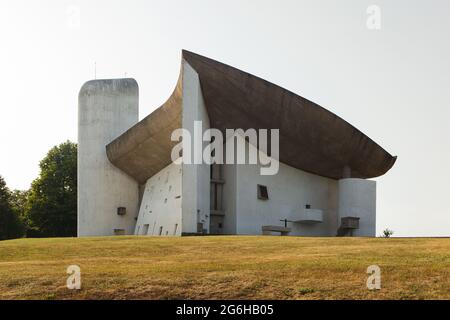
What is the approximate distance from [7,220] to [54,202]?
13.7 ft

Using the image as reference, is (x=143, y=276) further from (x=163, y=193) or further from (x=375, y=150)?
(x=375, y=150)

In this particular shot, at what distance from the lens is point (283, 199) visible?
35844mm

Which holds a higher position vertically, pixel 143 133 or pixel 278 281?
pixel 143 133

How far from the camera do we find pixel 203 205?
98.5 feet

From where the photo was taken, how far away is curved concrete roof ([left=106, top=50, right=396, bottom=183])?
2912cm

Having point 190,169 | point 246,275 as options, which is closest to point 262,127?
point 190,169

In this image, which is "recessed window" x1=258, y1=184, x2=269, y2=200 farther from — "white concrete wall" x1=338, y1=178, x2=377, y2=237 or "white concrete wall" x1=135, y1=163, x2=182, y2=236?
"white concrete wall" x1=338, y1=178, x2=377, y2=237

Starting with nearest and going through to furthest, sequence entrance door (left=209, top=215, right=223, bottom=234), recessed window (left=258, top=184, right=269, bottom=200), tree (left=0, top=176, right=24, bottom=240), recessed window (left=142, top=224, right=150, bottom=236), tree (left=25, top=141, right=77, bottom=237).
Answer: entrance door (left=209, top=215, right=223, bottom=234) → recessed window (left=258, top=184, right=269, bottom=200) → recessed window (left=142, top=224, right=150, bottom=236) → tree (left=0, top=176, right=24, bottom=240) → tree (left=25, top=141, right=77, bottom=237)

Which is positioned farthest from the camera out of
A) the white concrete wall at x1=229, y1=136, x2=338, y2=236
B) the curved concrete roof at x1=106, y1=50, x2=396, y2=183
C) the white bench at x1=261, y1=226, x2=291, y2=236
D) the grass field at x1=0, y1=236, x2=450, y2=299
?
the white bench at x1=261, y1=226, x2=291, y2=236

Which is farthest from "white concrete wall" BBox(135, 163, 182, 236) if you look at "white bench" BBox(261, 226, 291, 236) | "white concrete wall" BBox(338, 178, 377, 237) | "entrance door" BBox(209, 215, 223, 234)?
"white concrete wall" BBox(338, 178, 377, 237)

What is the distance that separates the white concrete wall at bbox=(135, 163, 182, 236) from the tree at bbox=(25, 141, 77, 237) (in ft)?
43.1
